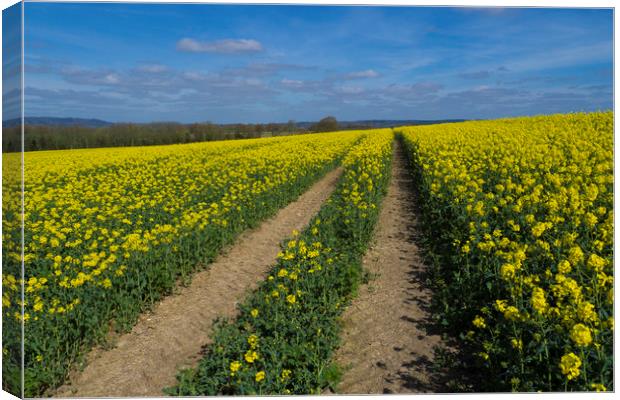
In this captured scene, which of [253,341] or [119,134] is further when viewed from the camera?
[119,134]

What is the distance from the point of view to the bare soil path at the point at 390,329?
14.1 ft

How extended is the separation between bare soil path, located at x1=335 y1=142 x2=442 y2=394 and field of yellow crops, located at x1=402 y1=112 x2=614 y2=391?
0.41 meters

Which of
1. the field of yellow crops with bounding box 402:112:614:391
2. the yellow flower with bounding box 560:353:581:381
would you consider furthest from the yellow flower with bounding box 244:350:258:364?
the yellow flower with bounding box 560:353:581:381

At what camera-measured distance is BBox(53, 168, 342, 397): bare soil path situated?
4.55m

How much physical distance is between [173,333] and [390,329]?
2.67 m

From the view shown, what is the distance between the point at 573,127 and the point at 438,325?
13086 mm

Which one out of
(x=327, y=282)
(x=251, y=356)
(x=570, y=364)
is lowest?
(x=251, y=356)

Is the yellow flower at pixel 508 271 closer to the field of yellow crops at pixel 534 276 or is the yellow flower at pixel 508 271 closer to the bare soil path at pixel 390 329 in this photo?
the field of yellow crops at pixel 534 276

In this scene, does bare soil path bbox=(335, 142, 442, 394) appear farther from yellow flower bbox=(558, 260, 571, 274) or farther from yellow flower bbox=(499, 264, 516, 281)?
yellow flower bbox=(558, 260, 571, 274)

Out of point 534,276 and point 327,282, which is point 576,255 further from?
point 327,282

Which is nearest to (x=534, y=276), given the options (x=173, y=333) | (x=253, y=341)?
(x=253, y=341)

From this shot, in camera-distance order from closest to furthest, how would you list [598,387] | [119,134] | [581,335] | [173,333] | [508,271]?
1. [581,335]
2. [598,387]
3. [508,271]
4. [173,333]
5. [119,134]

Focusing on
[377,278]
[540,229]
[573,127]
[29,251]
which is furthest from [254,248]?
[573,127]

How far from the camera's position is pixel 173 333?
563cm
